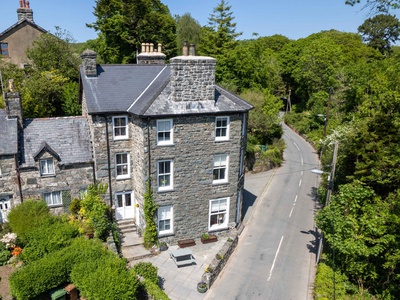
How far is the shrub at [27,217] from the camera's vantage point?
19.0 metres

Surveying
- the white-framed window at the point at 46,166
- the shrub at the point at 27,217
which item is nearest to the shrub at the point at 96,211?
the shrub at the point at 27,217

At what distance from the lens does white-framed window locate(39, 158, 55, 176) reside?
21348mm

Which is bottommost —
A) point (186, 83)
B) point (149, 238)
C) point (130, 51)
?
point (149, 238)

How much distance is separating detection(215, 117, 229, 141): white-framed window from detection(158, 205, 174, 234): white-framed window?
231 inches

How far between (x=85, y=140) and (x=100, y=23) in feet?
102

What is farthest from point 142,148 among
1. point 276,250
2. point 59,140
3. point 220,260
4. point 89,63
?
point 276,250

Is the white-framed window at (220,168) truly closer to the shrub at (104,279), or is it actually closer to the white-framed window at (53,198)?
the shrub at (104,279)

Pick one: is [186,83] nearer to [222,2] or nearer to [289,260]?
[289,260]

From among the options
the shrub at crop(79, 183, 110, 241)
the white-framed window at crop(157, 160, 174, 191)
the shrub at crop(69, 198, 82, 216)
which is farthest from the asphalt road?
the shrub at crop(69, 198, 82, 216)

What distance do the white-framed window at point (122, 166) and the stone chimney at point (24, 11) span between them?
30519 mm

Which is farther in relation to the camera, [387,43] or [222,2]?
[387,43]

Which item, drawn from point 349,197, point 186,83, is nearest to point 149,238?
point 186,83

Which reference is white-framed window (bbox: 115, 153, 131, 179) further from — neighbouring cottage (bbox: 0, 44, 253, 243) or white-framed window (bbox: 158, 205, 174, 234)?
white-framed window (bbox: 158, 205, 174, 234)

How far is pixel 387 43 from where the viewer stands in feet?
289
